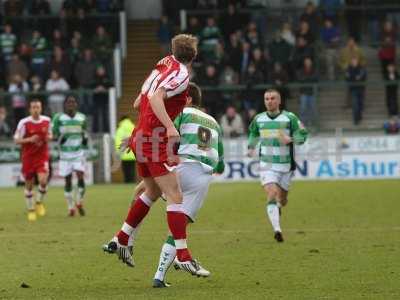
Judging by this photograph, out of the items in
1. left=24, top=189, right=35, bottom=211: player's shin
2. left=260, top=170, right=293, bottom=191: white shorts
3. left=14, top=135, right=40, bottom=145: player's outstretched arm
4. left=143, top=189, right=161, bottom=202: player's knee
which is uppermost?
left=143, top=189, right=161, bottom=202: player's knee

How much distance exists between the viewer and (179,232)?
11211 millimetres

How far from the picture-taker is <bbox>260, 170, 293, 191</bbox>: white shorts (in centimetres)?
1723

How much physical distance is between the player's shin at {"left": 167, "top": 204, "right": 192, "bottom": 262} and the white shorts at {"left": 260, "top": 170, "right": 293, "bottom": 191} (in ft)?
19.7

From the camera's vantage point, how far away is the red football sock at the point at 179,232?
36.6 feet

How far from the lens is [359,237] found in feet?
54.8

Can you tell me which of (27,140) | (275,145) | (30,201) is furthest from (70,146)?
(275,145)

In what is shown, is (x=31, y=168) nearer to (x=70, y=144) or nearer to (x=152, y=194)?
(x=70, y=144)

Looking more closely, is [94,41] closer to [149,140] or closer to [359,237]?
[359,237]

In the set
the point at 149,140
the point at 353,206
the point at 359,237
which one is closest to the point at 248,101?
the point at 353,206

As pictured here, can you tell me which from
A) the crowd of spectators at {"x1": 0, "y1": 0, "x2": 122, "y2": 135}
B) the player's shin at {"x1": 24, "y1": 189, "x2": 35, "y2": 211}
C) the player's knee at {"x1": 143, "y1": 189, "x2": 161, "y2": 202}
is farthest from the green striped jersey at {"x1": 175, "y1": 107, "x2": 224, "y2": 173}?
the crowd of spectators at {"x1": 0, "y1": 0, "x2": 122, "y2": 135}

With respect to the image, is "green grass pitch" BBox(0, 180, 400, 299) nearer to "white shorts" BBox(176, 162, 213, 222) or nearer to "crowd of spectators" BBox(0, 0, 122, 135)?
"white shorts" BBox(176, 162, 213, 222)

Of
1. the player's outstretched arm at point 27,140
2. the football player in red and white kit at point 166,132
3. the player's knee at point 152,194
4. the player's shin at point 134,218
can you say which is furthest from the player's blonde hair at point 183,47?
the player's outstretched arm at point 27,140

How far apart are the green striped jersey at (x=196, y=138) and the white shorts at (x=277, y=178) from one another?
5.28 metres

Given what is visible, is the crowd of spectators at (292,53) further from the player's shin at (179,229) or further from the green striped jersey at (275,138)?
the player's shin at (179,229)
